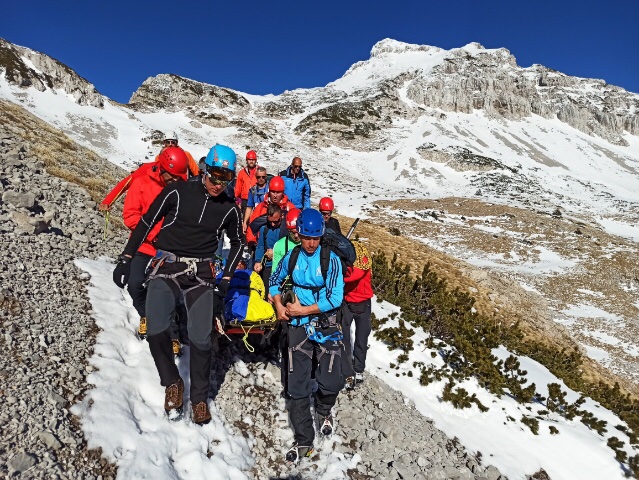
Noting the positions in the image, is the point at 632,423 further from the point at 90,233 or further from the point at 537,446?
the point at 90,233

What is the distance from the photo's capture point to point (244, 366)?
6.72 m

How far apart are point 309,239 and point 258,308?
2.11 m

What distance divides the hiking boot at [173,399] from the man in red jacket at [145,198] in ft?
3.90

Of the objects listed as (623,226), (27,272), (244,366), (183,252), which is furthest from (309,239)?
(623,226)

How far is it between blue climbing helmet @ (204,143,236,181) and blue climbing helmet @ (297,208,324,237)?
108cm

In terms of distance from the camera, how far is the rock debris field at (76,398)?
12.8ft

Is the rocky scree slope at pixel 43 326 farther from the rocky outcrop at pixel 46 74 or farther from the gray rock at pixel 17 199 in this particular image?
Result: the rocky outcrop at pixel 46 74

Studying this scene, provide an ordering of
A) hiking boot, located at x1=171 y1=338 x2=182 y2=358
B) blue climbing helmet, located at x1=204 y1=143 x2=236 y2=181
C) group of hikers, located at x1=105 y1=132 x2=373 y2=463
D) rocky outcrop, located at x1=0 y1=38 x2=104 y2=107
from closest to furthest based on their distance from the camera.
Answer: blue climbing helmet, located at x1=204 y1=143 x2=236 y2=181
group of hikers, located at x1=105 y1=132 x2=373 y2=463
hiking boot, located at x1=171 y1=338 x2=182 y2=358
rocky outcrop, located at x1=0 y1=38 x2=104 y2=107

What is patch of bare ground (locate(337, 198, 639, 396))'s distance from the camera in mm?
16406

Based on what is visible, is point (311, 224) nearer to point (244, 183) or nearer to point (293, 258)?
point (293, 258)

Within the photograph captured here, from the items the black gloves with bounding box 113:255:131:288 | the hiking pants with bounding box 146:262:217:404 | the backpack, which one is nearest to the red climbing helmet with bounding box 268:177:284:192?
the backpack

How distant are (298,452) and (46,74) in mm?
81008

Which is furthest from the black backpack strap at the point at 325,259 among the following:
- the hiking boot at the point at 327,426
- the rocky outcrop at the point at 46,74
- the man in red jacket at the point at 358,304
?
the rocky outcrop at the point at 46,74

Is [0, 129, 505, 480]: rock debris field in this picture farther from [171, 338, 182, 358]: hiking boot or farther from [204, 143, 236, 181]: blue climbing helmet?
[204, 143, 236, 181]: blue climbing helmet
